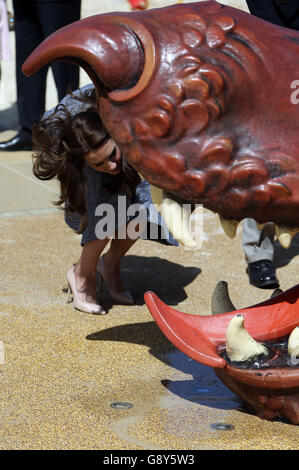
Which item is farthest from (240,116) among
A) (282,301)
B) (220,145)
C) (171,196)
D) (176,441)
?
(176,441)

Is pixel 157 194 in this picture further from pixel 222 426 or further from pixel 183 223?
pixel 222 426

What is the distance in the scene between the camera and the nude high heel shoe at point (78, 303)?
3.58 m

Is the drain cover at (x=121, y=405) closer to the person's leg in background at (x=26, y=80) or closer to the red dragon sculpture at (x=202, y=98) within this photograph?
the red dragon sculpture at (x=202, y=98)

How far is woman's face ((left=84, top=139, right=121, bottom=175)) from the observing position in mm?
3305

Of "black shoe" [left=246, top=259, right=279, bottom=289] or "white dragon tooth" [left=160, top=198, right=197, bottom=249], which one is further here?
"black shoe" [left=246, top=259, right=279, bottom=289]

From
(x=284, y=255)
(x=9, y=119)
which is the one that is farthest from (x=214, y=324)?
(x=9, y=119)

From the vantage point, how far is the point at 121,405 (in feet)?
8.76

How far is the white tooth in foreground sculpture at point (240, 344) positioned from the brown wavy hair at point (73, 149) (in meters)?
1.30

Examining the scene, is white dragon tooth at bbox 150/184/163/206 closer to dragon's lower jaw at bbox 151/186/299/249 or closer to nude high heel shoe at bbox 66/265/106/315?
dragon's lower jaw at bbox 151/186/299/249

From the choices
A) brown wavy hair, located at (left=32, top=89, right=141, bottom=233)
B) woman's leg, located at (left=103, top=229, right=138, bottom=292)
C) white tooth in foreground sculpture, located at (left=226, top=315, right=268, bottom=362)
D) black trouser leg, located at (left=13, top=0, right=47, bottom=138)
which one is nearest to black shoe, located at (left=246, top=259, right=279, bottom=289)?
woman's leg, located at (left=103, top=229, right=138, bottom=292)

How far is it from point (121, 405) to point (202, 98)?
118 centimetres

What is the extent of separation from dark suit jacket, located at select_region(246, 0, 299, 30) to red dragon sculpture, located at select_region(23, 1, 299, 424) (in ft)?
6.57

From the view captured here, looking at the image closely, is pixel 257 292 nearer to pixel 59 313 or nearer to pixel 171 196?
pixel 59 313

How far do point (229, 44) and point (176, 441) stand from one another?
1207 millimetres
